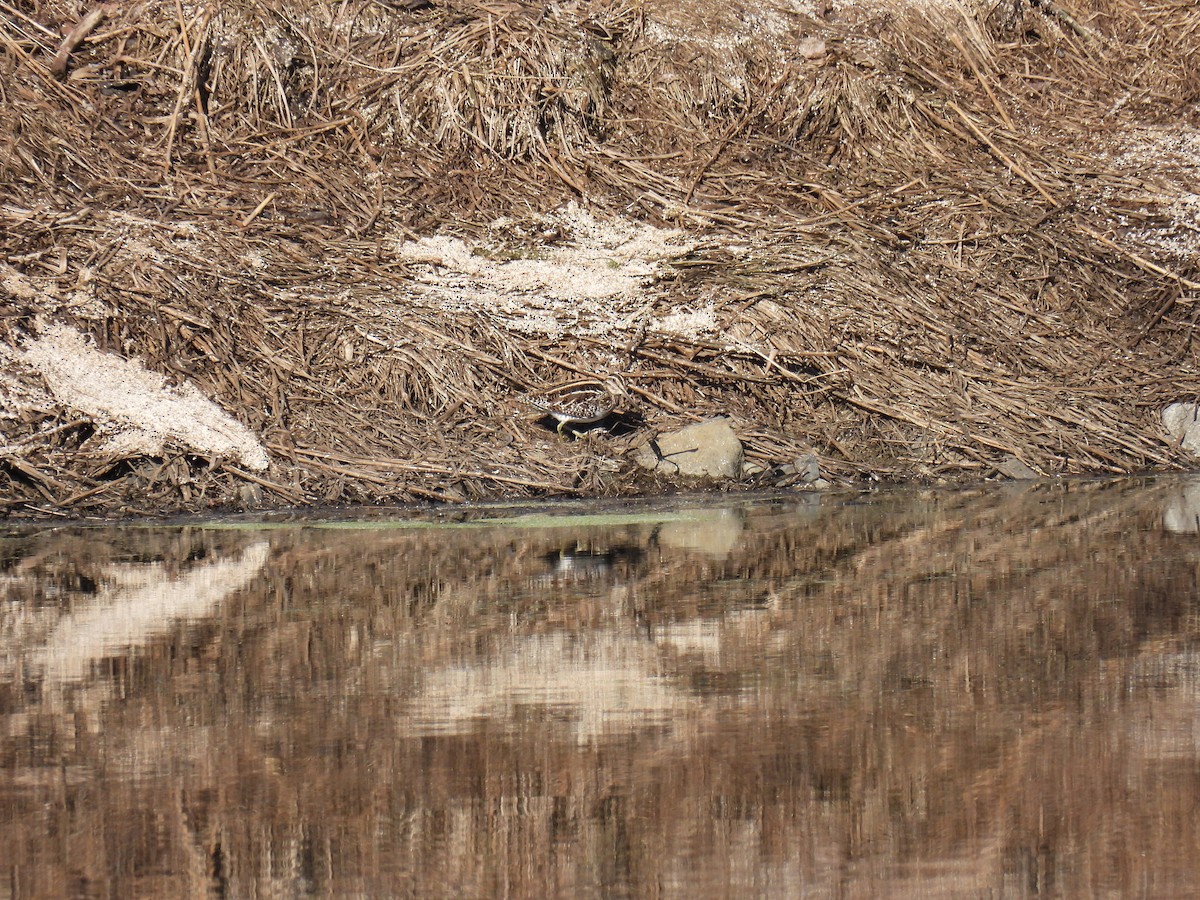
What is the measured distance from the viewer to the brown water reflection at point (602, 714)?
286cm

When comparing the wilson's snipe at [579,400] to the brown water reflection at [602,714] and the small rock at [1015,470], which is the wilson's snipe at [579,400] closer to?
the brown water reflection at [602,714]

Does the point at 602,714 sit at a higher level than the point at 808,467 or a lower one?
lower

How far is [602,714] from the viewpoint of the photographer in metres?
3.65

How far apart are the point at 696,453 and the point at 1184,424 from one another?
2.29m

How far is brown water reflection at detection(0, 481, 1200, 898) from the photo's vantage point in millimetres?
2859

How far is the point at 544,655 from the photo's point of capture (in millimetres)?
4184

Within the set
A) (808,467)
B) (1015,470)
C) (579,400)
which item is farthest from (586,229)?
(1015,470)

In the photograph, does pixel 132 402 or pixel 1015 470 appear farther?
pixel 1015 470

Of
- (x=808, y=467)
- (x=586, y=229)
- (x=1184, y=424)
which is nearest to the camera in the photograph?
(x=808, y=467)

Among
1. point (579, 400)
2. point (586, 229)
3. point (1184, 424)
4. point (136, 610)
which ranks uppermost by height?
point (586, 229)

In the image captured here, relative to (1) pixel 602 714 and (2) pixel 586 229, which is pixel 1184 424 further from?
(1) pixel 602 714

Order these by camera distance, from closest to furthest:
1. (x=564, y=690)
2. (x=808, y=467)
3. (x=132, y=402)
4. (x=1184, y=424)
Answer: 1. (x=564, y=690)
2. (x=132, y=402)
3. (x=808, y=467)
4. (x=1184, y=424)

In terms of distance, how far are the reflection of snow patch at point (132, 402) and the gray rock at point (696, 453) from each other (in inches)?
60.2

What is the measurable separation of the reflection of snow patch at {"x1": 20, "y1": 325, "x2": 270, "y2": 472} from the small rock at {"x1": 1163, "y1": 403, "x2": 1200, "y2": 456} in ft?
12.8
